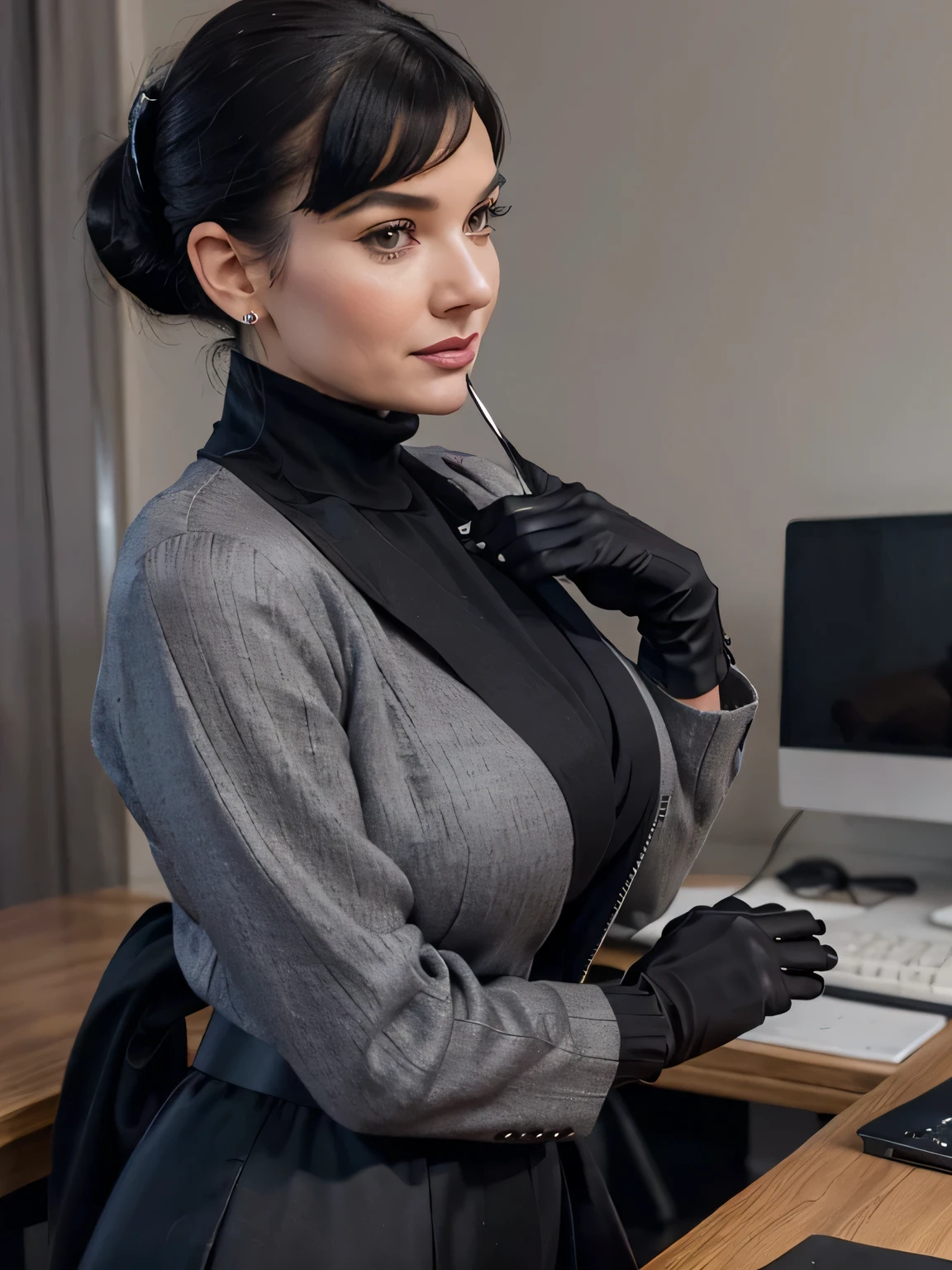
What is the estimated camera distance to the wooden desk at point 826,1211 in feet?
2.28

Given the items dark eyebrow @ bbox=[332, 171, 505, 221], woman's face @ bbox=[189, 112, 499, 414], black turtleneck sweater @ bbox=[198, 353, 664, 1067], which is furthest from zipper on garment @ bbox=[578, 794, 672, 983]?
dark eyebrow @ bbox=[332, 171, 505, 221]

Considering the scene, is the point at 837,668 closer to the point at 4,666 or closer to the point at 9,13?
the point at 4,666

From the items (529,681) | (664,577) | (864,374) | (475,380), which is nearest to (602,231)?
(475,380)

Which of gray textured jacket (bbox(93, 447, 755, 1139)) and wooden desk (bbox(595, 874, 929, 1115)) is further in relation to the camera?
wooden desk (bbox(595, 874, 929, 1115))

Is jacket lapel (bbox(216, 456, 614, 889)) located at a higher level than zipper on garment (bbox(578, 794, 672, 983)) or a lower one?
higher

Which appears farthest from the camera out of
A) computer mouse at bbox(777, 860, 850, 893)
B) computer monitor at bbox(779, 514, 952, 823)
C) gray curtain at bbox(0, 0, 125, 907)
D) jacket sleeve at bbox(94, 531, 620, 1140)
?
gray curtain at bbox(0, 0, 125, 907)

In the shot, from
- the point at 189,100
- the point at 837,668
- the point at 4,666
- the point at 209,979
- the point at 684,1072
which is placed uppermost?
the point at 189,100

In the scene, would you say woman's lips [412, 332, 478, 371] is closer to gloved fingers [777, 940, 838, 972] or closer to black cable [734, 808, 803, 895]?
gloved fingers [777, 940, 838, 972]

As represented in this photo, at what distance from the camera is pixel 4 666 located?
2227 mm

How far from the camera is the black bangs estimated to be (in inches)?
28.4

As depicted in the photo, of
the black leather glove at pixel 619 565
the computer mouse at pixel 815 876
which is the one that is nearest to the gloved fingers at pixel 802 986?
the black leather glove at pixel 619 565

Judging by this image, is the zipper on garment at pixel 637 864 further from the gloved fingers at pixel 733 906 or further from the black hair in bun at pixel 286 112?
the black hair in bun at pixel 286 112

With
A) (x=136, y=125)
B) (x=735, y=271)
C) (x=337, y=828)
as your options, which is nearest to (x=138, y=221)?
(x=136, y=125)

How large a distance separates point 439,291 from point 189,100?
0.64ft
